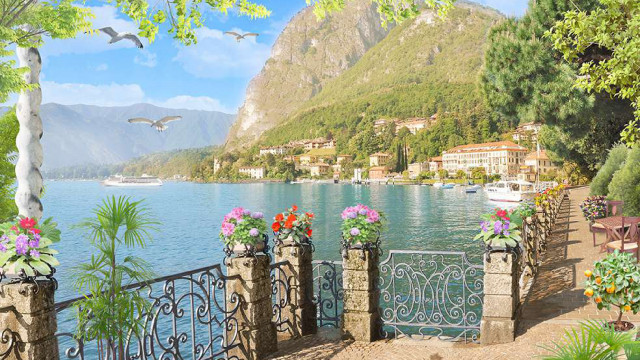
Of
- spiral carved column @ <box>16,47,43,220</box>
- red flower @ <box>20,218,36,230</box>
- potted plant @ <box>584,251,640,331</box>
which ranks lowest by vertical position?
potted plant @ <box>584,251,640,331</box>

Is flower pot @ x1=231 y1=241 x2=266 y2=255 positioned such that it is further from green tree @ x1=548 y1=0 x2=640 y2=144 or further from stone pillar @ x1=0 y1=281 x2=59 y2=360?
green tree @ x1=548 y1=0 x2=640 y2=144

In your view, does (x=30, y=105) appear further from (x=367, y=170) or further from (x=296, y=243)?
(x=367, y=170)

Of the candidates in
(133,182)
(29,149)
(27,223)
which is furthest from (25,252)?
(133,182)

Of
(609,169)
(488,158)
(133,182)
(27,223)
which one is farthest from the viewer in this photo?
(133,182)

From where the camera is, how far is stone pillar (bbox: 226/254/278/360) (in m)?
6.16

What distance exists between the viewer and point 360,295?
6895mm

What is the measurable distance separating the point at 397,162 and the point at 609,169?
131615 millimetres

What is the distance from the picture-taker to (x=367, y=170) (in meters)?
157

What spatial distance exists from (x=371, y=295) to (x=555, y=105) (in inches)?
389

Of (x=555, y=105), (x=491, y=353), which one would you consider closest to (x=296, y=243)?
(x=491, y=353)

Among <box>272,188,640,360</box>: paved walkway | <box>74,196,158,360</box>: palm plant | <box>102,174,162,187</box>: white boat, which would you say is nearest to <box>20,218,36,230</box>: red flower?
<box>74,196,158,360</box>: palm plant

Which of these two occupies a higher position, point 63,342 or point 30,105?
point 30,105

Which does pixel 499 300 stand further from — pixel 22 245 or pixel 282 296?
pixel 22 245

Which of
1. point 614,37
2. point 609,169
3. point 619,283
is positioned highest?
point 614,37
